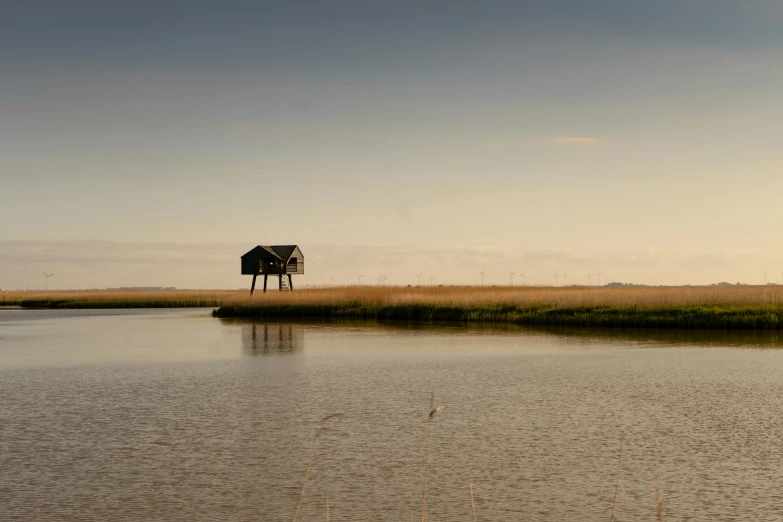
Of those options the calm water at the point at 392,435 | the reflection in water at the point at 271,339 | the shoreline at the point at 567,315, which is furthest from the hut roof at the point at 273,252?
the calm water at the point at 392,435

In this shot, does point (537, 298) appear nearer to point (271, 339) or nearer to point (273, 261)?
point (271, 339)

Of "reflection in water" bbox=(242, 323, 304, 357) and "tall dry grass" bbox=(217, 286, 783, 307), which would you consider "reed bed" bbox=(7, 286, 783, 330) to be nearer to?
"tall dry grass" bbox=(217, 286, 783, 307)

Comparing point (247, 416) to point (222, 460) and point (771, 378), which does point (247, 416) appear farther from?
point (771, 378)

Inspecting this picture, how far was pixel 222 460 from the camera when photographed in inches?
376

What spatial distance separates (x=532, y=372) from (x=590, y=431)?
22.8 ft

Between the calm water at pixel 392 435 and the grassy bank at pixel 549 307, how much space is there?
1073cm

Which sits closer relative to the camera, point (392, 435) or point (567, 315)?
point (392, 435)

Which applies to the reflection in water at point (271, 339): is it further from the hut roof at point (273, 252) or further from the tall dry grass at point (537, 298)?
the hut roof at point (273, 252)

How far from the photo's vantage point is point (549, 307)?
124 ft

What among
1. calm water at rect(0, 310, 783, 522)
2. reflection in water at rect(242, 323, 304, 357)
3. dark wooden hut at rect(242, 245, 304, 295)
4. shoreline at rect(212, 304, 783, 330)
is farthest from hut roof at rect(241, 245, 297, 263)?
calm water at rect(0, 310, 783, 522)

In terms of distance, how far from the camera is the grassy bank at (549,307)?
32.3 metres

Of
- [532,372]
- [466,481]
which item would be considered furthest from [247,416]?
[532,372]

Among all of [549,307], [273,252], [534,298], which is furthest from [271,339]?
[273,252]

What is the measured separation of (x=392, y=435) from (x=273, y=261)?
46.7 m
